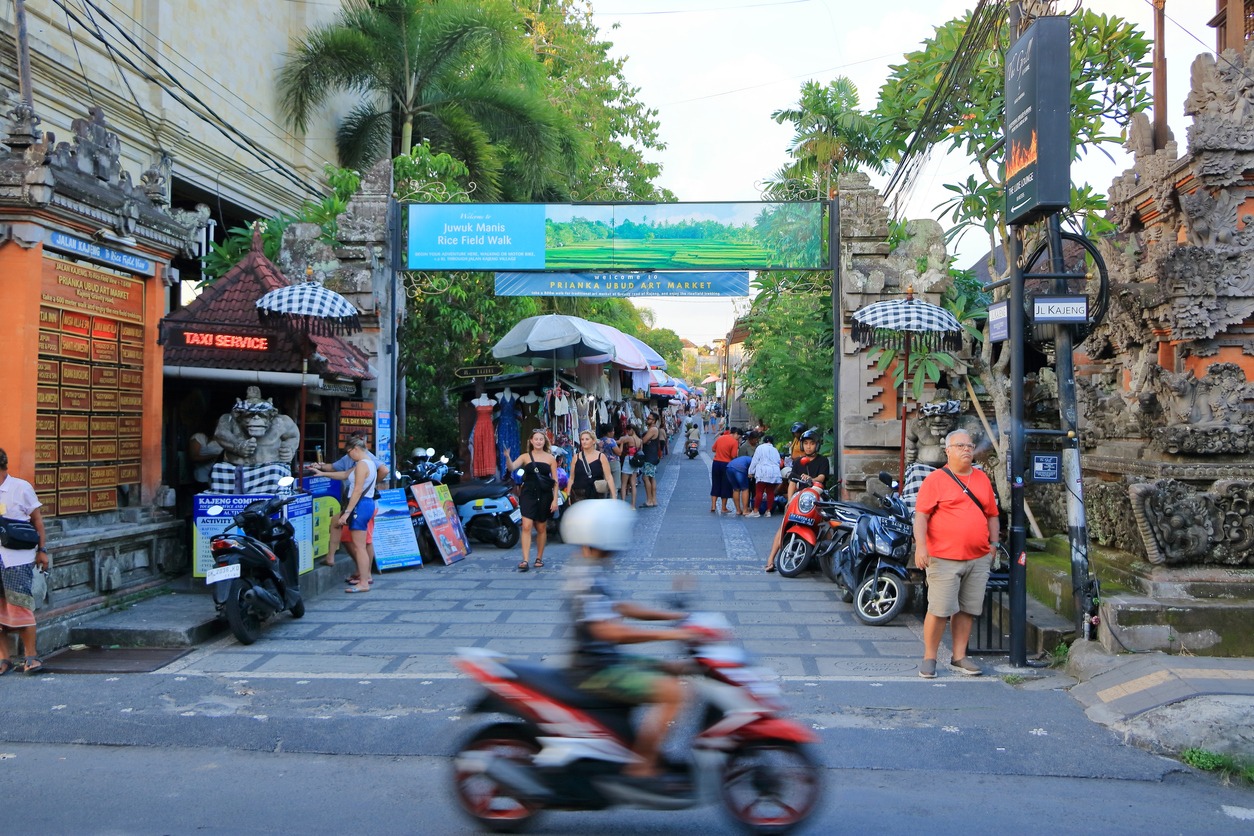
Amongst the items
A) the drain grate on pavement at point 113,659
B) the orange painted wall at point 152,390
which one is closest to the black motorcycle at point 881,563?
the drain grate on pavement at point 113,659

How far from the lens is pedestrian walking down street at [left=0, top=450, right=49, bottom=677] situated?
640cm

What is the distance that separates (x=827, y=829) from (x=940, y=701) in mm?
2246

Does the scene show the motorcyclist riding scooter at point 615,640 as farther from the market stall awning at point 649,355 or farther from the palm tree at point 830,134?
the palm tree at point 830,134

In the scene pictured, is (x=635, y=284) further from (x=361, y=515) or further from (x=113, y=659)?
(x=113, y=659)

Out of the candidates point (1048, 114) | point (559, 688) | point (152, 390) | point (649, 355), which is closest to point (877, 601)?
point (1048, 114)

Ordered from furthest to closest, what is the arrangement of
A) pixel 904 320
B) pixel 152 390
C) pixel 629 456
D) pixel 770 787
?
pixel 629 456 → pixel 904 320 → pixel 152 390 → pixel 770 787

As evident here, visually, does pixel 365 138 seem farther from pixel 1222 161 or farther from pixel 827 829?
pixel 827 829

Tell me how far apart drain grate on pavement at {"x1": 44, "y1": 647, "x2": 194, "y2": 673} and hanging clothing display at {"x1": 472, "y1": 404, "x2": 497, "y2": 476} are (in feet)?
25.2

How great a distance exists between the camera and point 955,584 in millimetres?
6285

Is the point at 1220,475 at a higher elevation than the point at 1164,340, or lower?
lower

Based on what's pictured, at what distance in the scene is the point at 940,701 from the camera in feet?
19.5

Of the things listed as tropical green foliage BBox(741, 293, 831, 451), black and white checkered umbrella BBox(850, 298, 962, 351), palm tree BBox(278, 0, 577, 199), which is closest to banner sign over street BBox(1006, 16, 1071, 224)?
black and white checkered umbrella BBox(850, 298, 962, 351)

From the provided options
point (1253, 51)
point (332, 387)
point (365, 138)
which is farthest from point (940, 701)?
point (365, 138)

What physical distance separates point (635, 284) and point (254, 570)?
278 inches
